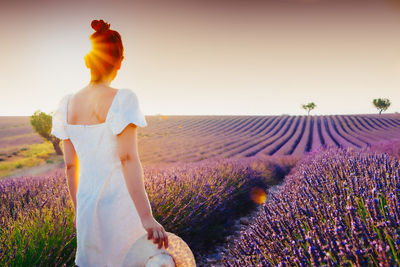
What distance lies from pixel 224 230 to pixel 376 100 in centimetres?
4842

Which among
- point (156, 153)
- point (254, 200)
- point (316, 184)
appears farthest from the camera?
point (156, 153)

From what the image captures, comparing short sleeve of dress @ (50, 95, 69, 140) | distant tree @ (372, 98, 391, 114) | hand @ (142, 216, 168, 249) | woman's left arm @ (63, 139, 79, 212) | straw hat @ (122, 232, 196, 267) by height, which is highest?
distant tree @ (372, 98, 391, 114)

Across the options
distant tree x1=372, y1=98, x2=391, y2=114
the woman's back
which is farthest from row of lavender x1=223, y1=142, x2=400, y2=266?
distant tree x1=372, y1=98, x2=391, y2=114

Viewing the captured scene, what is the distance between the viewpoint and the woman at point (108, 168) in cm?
96

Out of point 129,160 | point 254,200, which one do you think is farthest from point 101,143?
point 254,200

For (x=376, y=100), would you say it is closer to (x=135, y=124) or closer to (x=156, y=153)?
(x=156, y=153)

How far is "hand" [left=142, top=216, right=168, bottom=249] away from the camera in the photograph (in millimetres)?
929

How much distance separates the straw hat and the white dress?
0.06 metres

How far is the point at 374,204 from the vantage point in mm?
1123

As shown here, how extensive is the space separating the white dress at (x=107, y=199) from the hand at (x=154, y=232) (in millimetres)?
82

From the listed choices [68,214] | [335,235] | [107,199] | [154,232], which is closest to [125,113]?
[107,199]

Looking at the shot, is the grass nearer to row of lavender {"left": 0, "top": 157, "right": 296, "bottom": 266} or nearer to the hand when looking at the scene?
row of lavender {"left": 0, "top": 157, "right": 296, "bottom": 266}

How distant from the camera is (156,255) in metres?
0.92

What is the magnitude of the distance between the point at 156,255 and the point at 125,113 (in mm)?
548
